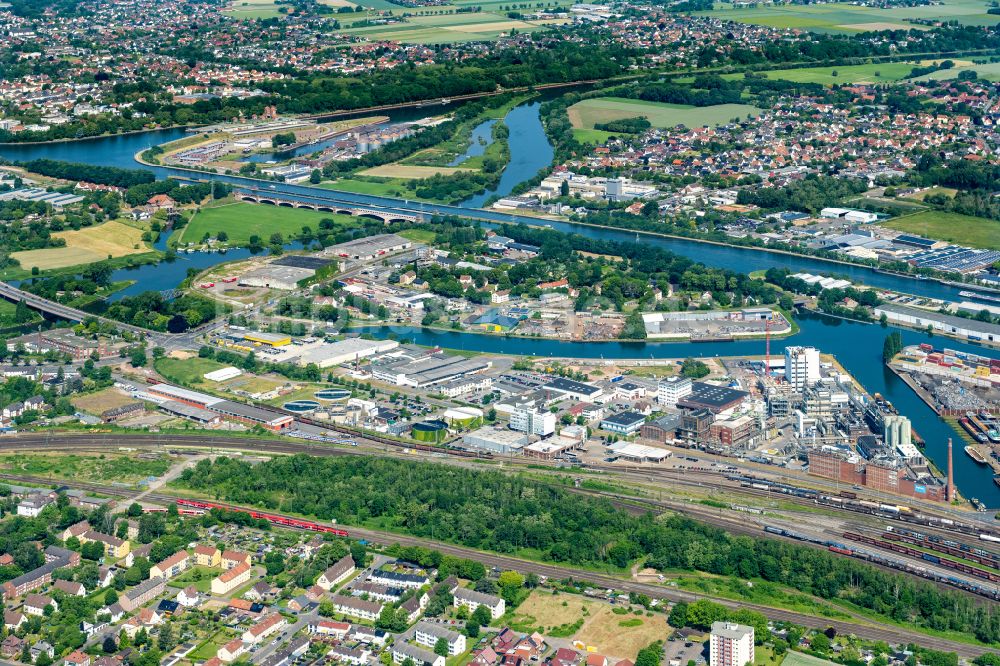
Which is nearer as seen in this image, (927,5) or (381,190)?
(381,190)

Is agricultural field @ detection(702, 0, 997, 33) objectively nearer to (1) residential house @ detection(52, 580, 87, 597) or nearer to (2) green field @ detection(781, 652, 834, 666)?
(2) green field @ detection(781, 652, 834, 666)

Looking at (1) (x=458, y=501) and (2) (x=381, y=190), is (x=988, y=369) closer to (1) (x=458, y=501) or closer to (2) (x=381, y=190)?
(1) (x=458, y=501)

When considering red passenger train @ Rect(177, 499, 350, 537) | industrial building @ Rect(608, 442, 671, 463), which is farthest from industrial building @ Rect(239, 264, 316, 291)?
red passenger train @ Rect(177, 499, 350, 537)

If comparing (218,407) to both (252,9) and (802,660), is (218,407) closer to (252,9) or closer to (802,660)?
(802,660)

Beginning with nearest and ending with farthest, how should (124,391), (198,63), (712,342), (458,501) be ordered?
(458,501) < (124,391) < (712,342) < (198,63)

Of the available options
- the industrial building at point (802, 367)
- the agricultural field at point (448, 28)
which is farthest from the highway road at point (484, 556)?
the agricultural field at point (448, 28)

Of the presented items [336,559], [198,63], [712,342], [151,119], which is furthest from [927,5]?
[336,559]
